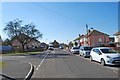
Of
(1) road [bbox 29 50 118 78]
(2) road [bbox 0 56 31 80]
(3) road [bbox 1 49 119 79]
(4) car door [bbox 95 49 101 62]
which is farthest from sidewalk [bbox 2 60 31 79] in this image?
(4) car door [bbox 95 49 101 62]

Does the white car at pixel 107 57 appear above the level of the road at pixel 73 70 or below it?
above

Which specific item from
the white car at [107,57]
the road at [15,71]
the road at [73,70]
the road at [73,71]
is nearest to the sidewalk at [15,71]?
the road at [15,71]

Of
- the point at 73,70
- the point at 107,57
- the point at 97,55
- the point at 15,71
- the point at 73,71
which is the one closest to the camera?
the point at 15,71

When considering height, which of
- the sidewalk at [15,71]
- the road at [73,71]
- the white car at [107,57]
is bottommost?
the road at [73,71]

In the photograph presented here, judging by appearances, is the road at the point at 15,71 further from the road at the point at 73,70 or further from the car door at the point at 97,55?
the car door at the point at 97,55

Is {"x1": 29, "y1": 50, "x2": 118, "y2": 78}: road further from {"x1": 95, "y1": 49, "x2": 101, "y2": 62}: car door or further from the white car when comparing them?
{"x1": 95, "y1": 49, "x2": 101, "y2": 62}: car door

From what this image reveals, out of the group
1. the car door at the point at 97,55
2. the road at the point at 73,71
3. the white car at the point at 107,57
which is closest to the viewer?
the road at the point at 73,71

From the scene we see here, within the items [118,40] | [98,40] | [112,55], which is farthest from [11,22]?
[112,55]

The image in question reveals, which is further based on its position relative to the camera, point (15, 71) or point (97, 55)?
point (97, 55)

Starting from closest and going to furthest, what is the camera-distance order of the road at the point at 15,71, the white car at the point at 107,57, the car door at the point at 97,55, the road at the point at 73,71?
the road at the point at 15,71, the road at the point at 73,71, the white car at the point at 107,57, the car door at the point at 97,55

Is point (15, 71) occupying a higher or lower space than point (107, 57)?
lower

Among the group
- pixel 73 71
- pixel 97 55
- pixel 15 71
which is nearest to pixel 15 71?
pixel 15 71

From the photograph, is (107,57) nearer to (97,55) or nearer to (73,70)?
(97,55)

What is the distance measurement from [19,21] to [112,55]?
54977 mm
